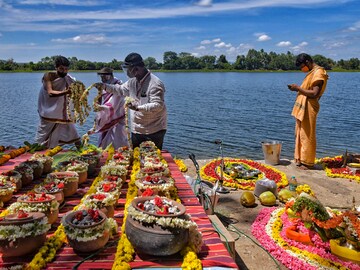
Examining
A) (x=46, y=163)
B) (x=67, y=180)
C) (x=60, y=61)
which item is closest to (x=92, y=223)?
(x=67, y=180)

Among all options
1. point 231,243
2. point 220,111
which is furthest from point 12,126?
point 231,243

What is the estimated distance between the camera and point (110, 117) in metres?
7.21

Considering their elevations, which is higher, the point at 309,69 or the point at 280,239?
the point at 309,69

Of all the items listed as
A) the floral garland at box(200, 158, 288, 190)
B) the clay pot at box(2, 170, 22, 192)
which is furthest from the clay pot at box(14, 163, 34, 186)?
the floral garland at box(200, 158, 288, 190)

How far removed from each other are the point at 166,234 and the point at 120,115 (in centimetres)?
493

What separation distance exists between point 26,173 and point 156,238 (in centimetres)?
244

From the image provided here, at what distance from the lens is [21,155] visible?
5.99m

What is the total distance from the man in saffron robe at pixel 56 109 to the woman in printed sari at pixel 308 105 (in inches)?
200

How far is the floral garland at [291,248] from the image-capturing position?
171 inches

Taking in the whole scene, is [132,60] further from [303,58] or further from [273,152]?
[273,152]

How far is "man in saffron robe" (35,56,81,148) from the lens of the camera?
6559 mm

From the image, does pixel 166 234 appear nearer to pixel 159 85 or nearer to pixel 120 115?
pixel 159 85

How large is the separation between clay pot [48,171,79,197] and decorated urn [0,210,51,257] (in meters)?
1.11

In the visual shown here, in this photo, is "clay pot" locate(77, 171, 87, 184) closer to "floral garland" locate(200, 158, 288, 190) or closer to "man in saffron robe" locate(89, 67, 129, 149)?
"man in saffron robe" locate(89, 67, 129, 149)
